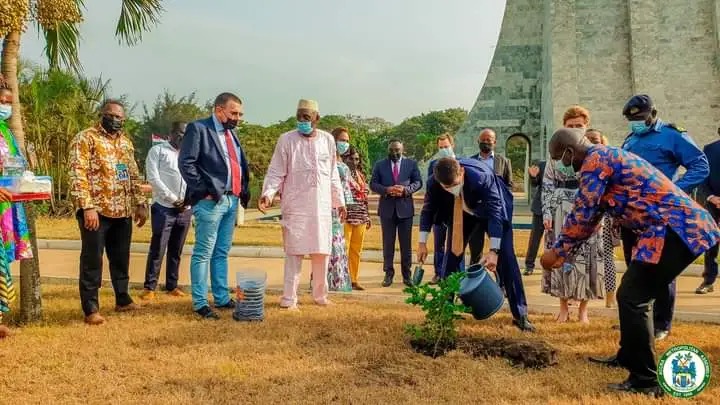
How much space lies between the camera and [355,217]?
275 inches

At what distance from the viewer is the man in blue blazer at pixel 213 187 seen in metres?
5.12

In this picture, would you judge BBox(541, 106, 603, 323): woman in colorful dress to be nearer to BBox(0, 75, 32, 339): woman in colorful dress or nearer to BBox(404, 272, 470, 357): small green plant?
BBox(404, 272, 470, 357): small green plant

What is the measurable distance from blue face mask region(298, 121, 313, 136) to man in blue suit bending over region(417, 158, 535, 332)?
4.44 ft

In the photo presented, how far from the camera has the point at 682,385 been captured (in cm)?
329

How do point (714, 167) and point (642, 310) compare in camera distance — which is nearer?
point (642, 310)

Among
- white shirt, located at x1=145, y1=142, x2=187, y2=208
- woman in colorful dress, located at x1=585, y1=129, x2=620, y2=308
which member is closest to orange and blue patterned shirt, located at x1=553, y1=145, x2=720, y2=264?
woman in colorful dress, located at x1=585, y1=129, x2=620, y2=308

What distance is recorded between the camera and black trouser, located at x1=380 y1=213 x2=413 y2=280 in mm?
7199

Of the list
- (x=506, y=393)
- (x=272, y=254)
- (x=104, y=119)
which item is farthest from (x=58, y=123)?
(x=506, y=393)

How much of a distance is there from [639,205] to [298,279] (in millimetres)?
3256

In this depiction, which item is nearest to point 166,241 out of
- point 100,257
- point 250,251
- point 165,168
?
point 165,168

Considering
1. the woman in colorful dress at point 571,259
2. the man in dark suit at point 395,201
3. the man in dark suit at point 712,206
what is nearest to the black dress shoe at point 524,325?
the woman in colorful dress at point 571,259

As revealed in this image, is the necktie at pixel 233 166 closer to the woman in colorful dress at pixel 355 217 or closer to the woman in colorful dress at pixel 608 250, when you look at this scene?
the woman in colorful dress at pixel 355 217

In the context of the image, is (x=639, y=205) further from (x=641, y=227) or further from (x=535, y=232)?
(x=535, y=232)

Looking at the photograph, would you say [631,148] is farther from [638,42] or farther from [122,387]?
[638,42]
